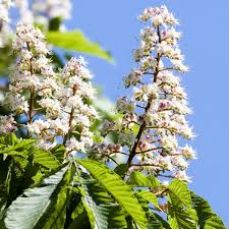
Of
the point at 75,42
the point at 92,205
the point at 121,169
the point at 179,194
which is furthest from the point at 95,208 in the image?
the point at 75,42

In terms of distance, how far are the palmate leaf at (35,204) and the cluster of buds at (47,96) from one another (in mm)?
242

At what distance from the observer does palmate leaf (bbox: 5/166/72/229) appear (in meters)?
1.91

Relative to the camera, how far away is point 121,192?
83.1 inches

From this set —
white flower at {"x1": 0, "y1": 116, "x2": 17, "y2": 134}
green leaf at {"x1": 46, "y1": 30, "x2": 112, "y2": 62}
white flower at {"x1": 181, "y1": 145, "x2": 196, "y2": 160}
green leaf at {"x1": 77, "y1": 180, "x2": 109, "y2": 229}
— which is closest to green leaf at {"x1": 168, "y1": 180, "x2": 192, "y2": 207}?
white flower at {"x1": 181, "y1": 145, "x2": 196, "y2": 160}

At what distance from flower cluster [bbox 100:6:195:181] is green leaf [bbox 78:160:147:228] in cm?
41

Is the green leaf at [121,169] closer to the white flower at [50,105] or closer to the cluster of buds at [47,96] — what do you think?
the cluster of buds at [47,96]

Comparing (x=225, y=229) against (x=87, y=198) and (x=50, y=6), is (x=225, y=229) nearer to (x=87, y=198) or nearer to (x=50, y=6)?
(x=87, y=198)

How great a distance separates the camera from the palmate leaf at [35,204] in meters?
1.91

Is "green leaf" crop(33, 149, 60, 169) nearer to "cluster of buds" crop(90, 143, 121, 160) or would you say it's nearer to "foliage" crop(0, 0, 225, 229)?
"foliage" crop(0, 0, 225, 229)

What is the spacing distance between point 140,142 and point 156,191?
0.80 ft

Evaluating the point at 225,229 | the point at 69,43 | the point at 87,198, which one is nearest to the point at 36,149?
the point at 87,198

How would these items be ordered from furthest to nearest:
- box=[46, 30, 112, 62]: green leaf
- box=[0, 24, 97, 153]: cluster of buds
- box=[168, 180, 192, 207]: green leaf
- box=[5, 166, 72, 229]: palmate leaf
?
box=[168, 180, 192, 207]: green leaf, box=[0, 24, 97, 153]: cluster of buds, box=[5, 166, 72, 229]: palmate leaf, box=[46, 30, 112, 62]: green leaf

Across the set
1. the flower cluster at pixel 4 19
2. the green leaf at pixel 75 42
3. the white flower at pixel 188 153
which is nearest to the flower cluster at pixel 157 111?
the white flower at pixel 188 153

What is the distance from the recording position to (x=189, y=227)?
2.44m
